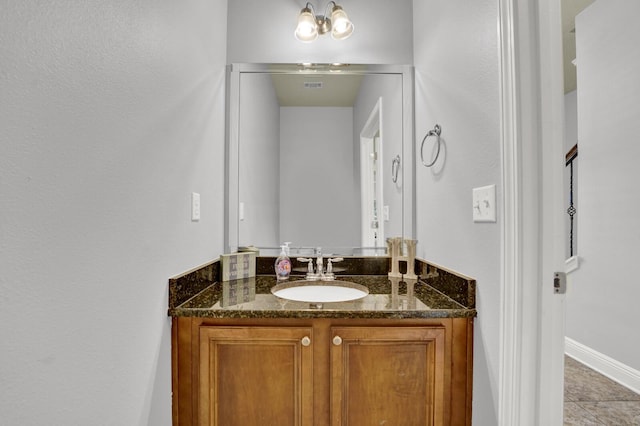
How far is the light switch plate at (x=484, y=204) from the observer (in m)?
0.90

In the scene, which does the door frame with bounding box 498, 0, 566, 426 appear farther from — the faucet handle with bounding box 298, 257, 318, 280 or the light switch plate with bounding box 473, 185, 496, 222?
the faucet handle with bounding box 298, 257, 318, 280

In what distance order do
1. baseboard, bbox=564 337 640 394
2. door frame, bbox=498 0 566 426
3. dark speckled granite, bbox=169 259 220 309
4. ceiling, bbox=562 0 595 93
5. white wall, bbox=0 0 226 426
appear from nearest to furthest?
white wall, bbox=0 0 226 426 < door frame, bbox=498 0 566 426 < dark speckled granite, bbox=169 259 220 309 < baseboard, bbox=564 337 640 394 < ceiling, bbox=562 0 595 93

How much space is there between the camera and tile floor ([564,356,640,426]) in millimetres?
1528

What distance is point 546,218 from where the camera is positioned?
0.80 meters

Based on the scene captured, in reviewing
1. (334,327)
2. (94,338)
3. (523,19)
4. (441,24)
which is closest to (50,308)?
(94,338)

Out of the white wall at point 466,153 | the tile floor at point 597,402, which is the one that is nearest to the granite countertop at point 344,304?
the white wall at point 466,153

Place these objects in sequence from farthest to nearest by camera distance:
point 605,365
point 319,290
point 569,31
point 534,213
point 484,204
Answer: point 569,31 → point 605,365 → point 319,290 → point 484,204 → point 534,213

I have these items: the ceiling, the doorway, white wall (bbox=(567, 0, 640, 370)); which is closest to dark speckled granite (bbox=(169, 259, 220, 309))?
the doorway

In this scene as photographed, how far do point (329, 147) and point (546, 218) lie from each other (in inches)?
45.3

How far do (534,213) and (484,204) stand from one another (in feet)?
0.50

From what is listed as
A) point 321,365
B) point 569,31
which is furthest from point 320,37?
point 569,31

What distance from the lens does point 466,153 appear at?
106 cm

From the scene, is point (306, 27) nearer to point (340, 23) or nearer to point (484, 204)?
point (340, 23)

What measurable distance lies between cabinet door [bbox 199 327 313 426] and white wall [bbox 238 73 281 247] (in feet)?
2.23
